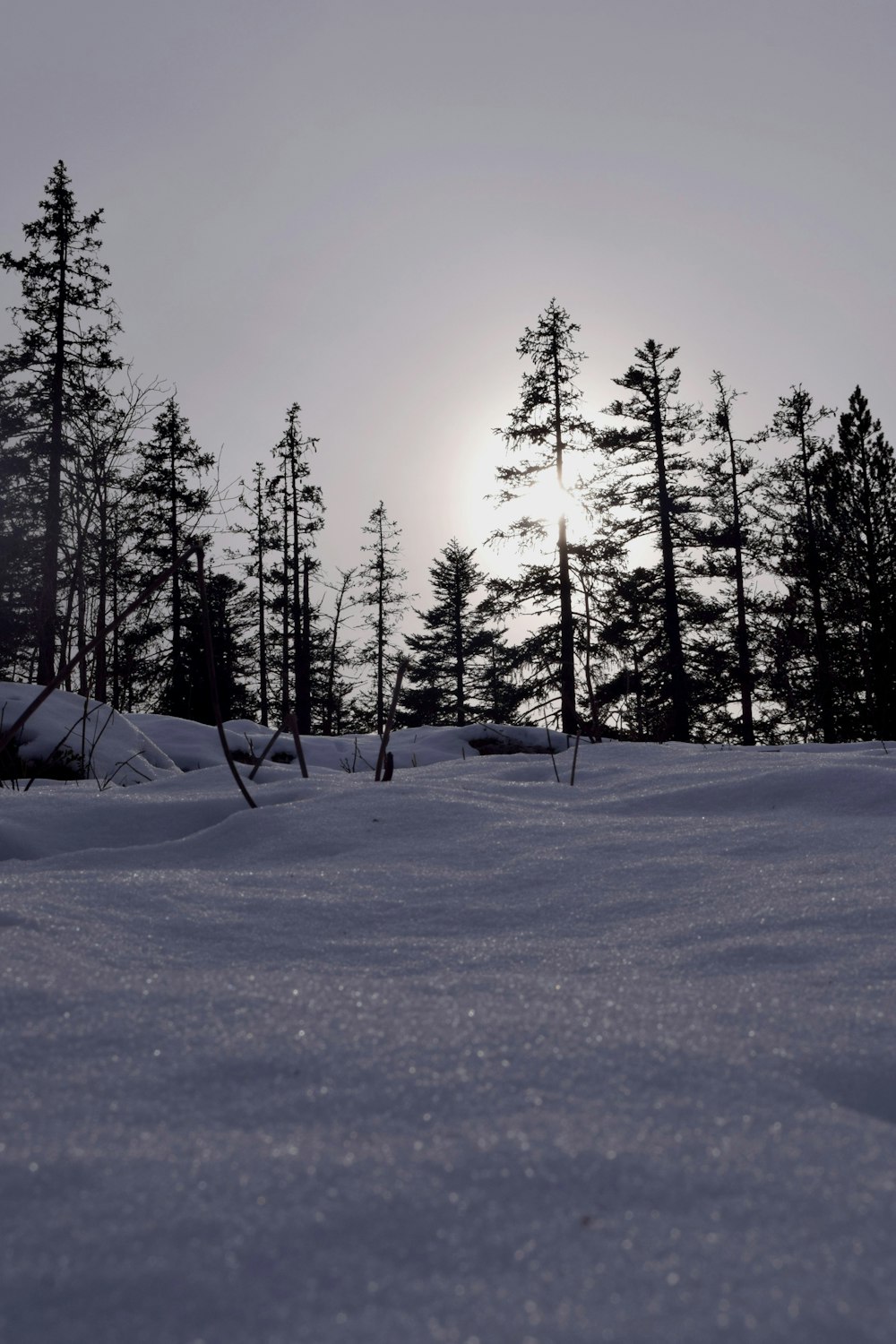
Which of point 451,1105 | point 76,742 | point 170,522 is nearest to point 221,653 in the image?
point 170,522

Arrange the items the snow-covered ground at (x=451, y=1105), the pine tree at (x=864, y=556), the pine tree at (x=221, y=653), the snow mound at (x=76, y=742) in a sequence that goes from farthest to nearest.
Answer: the pine tree at (x=221, y=653)
the pine tree at (x=864, y=556)
the snow mound at (x=76, y=742)
the snow-covered ground at (x=451, y=1105)

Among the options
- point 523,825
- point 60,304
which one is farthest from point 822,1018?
point 60,304

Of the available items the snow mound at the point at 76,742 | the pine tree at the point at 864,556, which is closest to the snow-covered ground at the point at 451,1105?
the snow mound at the point at 76,742

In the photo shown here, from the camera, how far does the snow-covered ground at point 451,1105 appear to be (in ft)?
1.51

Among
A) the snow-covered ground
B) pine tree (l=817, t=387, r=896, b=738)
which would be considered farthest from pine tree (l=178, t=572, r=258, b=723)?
the snow-covered ground

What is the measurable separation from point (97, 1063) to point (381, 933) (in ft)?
1.84

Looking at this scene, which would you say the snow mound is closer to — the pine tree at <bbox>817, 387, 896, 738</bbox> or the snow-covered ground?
the snow-covered ground

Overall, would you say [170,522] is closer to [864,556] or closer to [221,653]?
[221,653]

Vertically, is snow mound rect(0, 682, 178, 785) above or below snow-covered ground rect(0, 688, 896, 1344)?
above

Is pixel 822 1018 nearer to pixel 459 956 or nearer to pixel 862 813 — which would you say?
pixel 459 956

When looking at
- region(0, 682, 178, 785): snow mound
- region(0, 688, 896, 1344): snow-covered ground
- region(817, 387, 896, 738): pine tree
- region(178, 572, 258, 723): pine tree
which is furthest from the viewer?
region(178, 572, 258, 723): pine tree

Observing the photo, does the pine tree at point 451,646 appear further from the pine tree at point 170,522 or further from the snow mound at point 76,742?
the snow mound at point 76,742

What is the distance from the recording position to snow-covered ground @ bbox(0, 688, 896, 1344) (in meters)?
0.46

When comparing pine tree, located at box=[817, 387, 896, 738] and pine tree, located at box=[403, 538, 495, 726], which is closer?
pine tree, located at box=[817, 387, 896, 738]
